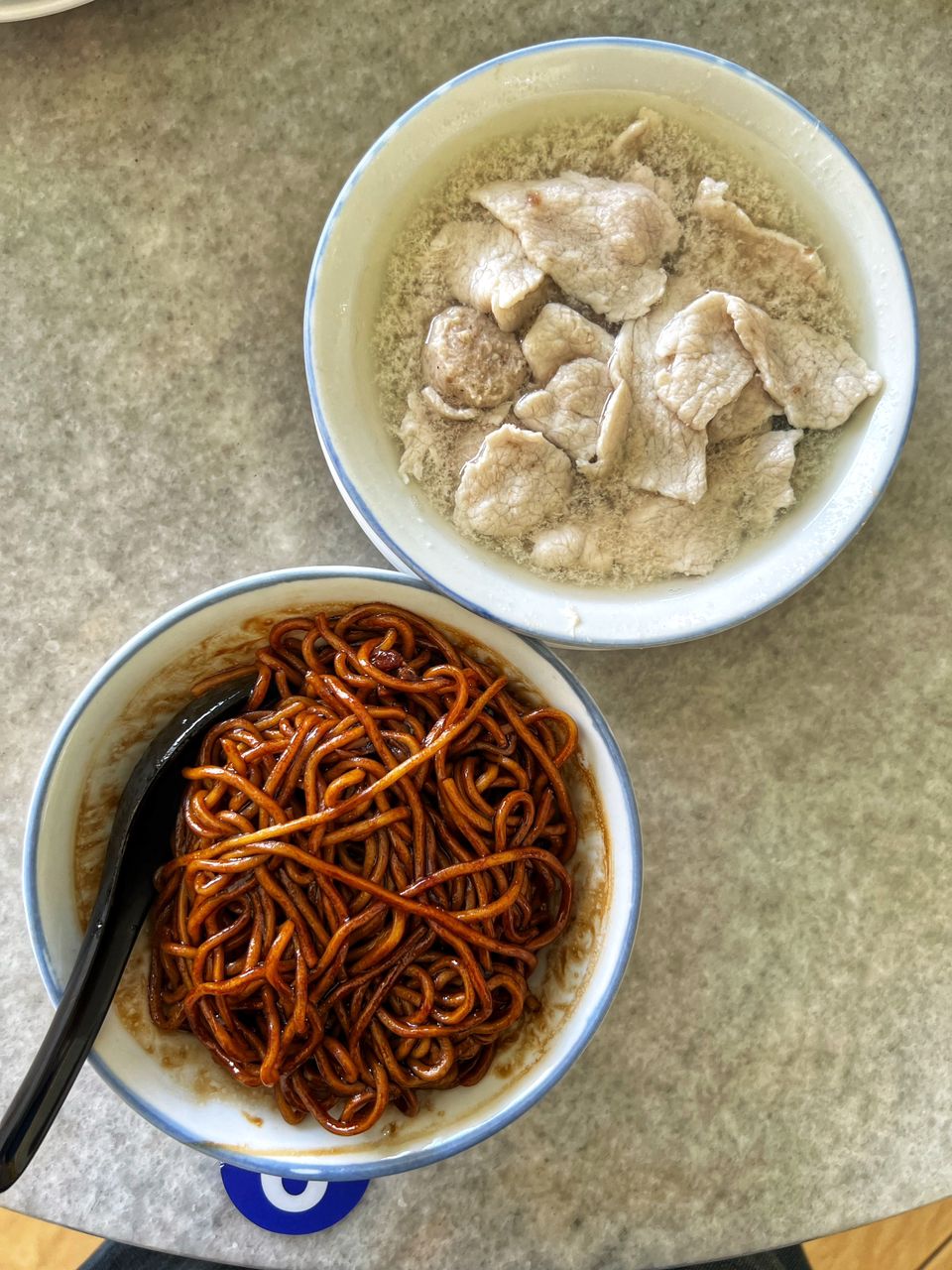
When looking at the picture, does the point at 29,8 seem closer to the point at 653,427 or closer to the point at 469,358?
the point at 469,358

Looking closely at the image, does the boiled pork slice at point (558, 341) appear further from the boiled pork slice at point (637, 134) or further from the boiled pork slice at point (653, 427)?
the boiled pork slice at point (637, 134)

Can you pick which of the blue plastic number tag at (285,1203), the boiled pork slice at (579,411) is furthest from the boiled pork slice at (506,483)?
the blue plastic number tag at (285,1203)

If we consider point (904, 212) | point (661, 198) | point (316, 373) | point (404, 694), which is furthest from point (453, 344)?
point (904, 212)

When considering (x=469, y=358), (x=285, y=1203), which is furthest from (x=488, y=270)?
(x=285, y=1203)

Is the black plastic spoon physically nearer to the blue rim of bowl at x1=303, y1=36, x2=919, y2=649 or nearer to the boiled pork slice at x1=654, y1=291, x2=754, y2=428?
the blue rim of bowl at x1=303, y1=36, x2=919, y2=649

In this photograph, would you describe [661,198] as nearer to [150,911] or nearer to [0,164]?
[0,164]

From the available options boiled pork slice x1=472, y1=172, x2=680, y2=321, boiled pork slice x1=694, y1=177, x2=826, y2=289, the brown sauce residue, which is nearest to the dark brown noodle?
the brown sauce residue
